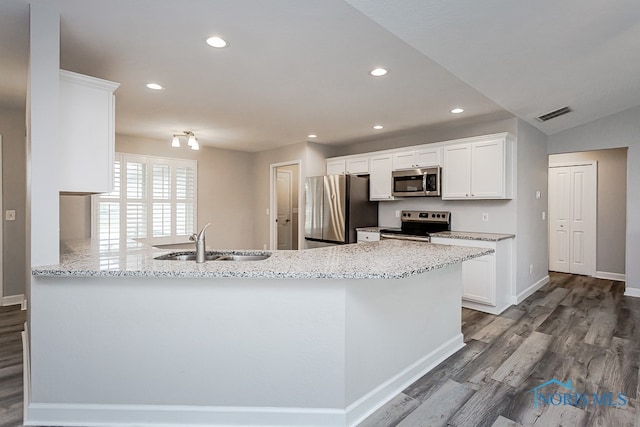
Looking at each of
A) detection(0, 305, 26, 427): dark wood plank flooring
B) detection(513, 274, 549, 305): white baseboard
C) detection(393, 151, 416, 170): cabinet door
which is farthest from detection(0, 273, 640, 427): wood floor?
detection(393, 151, 416, 170): cabinet door

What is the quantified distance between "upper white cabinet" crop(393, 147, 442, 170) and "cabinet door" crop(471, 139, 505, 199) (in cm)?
47

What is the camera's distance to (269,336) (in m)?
1.81

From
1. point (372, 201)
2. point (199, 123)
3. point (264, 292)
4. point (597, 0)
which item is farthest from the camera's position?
point (372, 201)

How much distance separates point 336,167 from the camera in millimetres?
5555

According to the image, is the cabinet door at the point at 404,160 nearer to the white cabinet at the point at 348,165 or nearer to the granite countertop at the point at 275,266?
the white cabinet at the point at 348,165

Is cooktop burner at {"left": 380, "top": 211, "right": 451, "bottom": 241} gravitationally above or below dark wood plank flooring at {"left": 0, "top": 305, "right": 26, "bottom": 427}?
above

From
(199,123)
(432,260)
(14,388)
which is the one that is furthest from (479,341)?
(199,123)

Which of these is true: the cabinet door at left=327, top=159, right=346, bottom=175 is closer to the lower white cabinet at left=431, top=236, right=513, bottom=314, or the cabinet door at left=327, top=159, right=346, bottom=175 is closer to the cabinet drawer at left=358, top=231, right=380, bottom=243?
the cabinet drawer at left=358, top=231, right=380, bottom=243

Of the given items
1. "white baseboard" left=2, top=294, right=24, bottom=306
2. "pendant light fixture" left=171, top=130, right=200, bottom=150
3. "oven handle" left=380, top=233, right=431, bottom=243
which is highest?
"pendant light fixture" left=171, top=130, right=200, bottom=150

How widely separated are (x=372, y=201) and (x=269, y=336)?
3778mm

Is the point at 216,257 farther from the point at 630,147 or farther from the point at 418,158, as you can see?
the point at 630,147

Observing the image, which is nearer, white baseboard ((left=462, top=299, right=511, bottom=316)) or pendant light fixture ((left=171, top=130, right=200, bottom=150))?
white baseboard ((left=462, top=299, right=511, bottom=316))

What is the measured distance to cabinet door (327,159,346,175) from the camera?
5.45 metres

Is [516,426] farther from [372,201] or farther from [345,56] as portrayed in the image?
[372,201]
